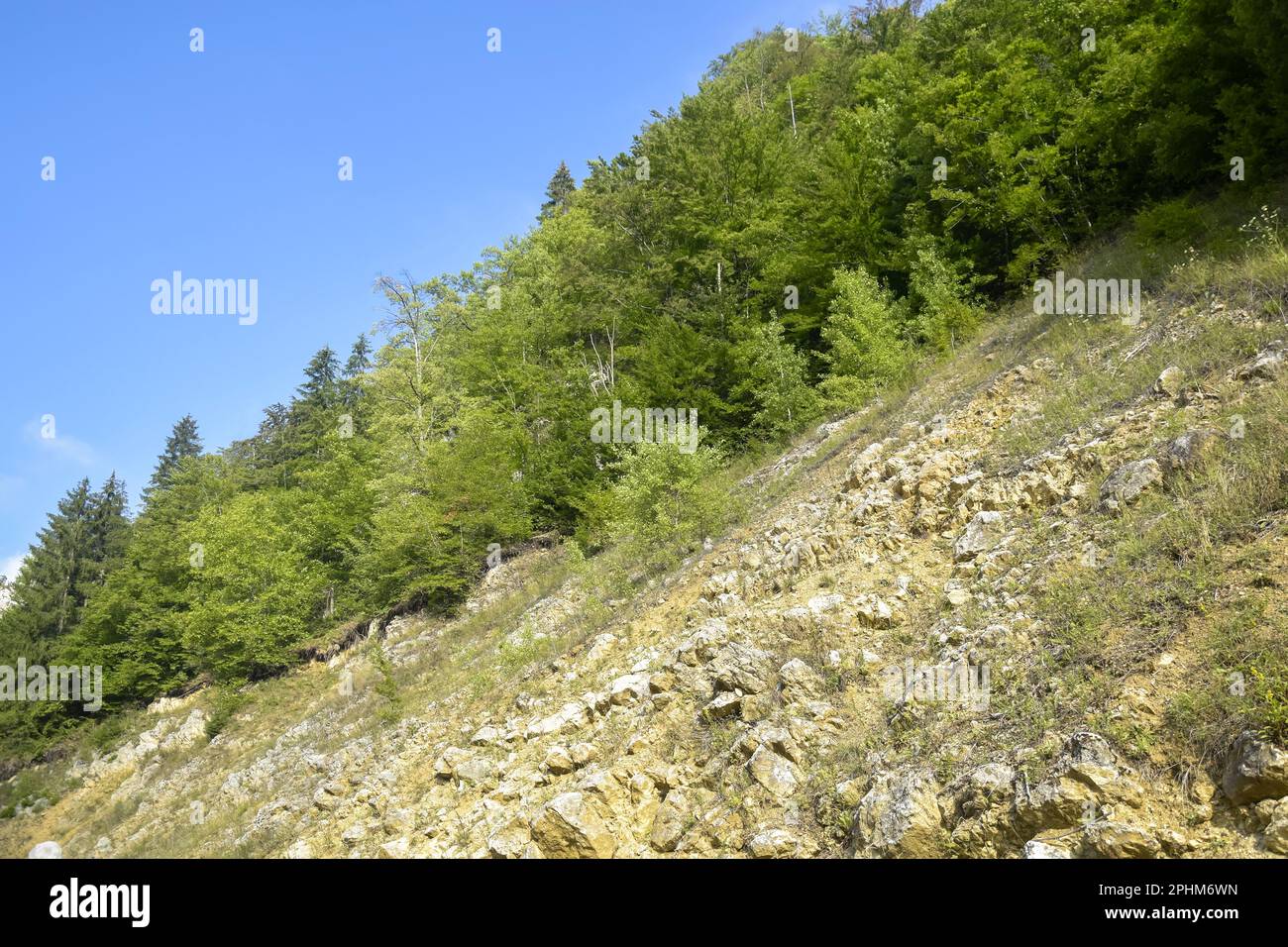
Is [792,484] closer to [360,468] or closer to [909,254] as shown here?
[909,254]

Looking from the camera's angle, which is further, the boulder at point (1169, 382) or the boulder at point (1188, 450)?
the boulder at point (1169, 382)

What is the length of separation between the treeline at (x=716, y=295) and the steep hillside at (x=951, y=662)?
4.78 m

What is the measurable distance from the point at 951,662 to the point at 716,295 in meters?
21.5

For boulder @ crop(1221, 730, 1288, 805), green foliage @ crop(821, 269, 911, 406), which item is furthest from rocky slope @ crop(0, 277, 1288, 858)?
green foliage @ crop(821, 269, 911, 406)

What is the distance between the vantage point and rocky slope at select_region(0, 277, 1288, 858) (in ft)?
15.6

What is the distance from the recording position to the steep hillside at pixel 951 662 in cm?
467

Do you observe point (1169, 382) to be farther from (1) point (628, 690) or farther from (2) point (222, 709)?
(2) point (222, 709)

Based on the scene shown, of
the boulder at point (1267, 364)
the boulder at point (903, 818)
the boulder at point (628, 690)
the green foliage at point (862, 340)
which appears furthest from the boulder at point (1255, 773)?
the green foliage at point (862, 340)

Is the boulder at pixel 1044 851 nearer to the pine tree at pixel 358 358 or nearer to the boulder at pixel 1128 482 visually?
the boulder at pixel 1128 482

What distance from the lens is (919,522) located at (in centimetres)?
938

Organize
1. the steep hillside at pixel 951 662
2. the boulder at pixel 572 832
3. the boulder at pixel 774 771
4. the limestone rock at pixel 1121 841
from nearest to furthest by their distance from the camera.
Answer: the limestone rock at pixel 1121 841
the steep hillside at pixel 951 662
the boulder at pixel 774 771
the boulder at pixel 572 832

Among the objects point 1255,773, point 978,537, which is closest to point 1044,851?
point 1255,773

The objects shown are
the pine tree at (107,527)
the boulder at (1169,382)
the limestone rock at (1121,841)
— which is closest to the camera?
the limestone rock at (1121,841)

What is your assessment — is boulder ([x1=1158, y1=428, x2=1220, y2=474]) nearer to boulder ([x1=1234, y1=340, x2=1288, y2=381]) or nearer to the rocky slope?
the rocky slope
